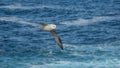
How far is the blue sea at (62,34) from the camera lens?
50438 millimetres

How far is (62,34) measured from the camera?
205 ft

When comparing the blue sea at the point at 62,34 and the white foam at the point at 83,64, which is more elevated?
→ the blue sea at the point at 62,34

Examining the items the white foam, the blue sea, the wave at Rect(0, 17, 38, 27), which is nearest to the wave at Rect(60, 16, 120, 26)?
the blue sea

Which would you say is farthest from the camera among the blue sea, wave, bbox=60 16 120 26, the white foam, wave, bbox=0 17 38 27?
wave, bbox=60 16 120 26

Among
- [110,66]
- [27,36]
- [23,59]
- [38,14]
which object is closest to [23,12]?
[38,14]

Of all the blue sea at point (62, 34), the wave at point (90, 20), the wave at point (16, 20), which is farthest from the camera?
the wave at point (90, 20)

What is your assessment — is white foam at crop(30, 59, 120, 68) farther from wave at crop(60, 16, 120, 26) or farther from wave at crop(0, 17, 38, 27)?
wave at crop(0, 17, 38, 27)

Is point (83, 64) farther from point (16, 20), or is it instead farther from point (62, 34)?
point (16, 20)

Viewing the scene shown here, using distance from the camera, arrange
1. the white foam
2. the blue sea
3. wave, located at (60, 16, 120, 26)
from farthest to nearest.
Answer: wave, located at (60, 16, 120, 26) < the blue sea < the white foam

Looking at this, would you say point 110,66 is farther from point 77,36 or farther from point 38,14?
point 38,14

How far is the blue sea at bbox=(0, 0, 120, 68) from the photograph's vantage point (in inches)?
1986

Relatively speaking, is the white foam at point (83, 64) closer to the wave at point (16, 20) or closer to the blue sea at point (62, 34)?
the blue sea at point (62, 34)

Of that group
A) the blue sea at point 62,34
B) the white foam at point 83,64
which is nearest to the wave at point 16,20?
the blue sea at point 62,34

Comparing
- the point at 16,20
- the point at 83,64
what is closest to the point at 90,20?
the point at 16,20
